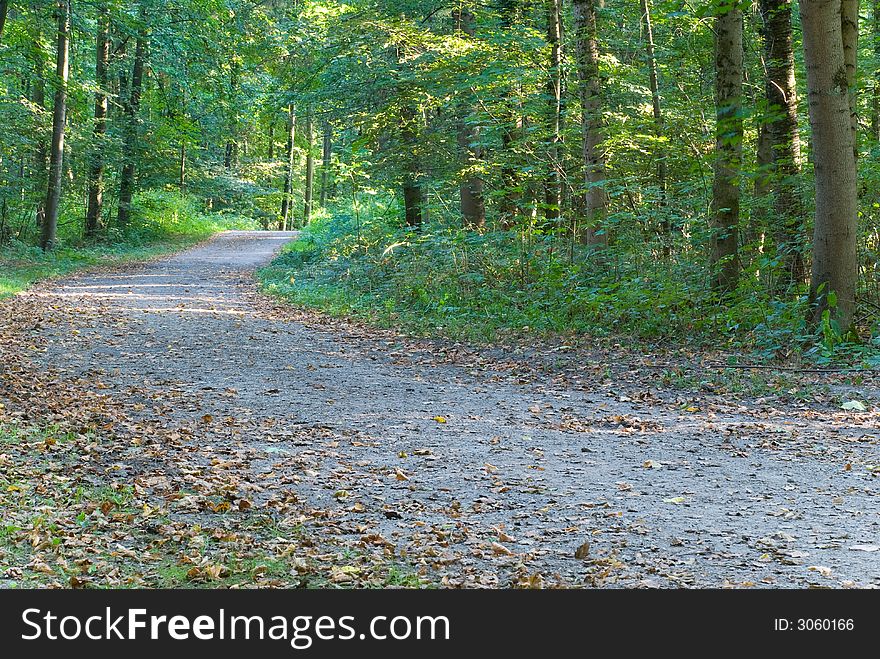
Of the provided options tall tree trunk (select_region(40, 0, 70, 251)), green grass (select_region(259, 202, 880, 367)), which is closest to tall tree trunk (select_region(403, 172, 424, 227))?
green grass (select_region(259, 202, 880, 367))

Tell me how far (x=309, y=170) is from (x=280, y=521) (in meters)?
48.0

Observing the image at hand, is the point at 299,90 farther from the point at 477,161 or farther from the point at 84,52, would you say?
the point at 84,52

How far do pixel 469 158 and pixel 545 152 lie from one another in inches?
108

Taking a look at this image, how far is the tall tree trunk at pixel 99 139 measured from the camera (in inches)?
1026

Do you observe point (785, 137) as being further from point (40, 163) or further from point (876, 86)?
point (40, 163)

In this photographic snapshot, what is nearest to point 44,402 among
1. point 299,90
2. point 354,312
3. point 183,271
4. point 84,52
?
point 354,312

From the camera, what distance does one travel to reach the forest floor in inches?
179

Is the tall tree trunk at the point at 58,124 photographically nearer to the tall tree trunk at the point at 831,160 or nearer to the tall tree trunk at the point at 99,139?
the tall tree trunk at the point at 99,139

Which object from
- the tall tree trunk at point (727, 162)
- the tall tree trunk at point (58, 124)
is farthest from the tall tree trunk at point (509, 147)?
the tall tree trunk at point (58, 124)

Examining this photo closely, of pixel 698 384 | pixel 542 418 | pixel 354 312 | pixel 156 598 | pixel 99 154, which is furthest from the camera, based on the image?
pixel 99 154

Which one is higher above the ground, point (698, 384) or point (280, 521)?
point (698, 384)

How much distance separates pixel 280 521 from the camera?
209 inches

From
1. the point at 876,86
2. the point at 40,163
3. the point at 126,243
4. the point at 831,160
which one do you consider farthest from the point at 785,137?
the point at 126,243

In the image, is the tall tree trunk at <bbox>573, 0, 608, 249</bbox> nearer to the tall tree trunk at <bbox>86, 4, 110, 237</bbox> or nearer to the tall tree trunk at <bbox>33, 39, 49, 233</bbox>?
the tall tree trunk at <bbox>33, 39, 49, 233</bbox>
